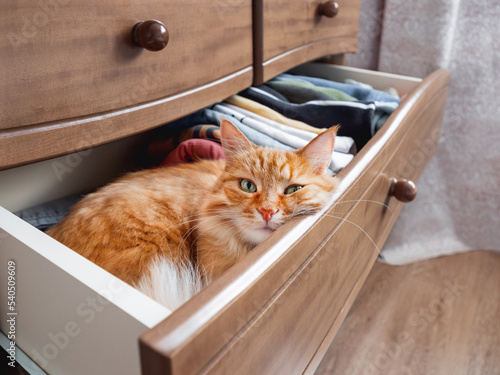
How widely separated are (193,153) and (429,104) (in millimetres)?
670

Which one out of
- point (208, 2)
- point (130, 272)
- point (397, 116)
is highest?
point (208, 2)

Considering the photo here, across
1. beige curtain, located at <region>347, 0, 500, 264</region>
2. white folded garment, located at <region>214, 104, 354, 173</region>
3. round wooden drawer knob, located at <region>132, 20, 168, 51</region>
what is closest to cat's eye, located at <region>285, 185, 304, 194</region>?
white folded garment, located at <region>214, 104, 354, 173</region>

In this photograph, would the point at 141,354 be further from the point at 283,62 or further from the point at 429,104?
the point at 429,104

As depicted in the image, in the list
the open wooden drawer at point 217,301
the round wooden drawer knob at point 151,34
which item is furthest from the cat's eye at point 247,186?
the round wooden drawer knob at point 151,34

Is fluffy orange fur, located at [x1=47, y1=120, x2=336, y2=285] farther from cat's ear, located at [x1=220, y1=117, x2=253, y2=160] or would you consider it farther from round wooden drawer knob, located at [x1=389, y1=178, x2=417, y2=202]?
round wooden drawer knob, located at [x1=389, y1=178, x2=417, y2=202]

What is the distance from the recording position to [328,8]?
109 centimetres

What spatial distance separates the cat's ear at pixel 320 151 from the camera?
62cm

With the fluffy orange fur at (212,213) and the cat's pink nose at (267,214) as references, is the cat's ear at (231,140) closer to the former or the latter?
the fluffy orange fur at (212,213)

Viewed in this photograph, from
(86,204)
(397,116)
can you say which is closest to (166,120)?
(86,204)

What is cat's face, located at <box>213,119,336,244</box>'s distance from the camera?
0.59 meters

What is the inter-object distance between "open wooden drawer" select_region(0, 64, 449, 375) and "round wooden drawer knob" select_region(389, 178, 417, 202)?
1.7 inches

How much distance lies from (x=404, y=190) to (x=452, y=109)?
3.30 feet

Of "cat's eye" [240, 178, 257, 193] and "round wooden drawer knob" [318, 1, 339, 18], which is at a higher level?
"round wooden drawer knob" [318, 1, 339, 18]

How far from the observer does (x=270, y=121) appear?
0.92m
